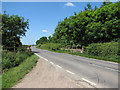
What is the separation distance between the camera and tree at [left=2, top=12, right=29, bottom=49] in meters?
20.6

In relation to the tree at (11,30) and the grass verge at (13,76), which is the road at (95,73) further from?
the tree at (11,30)

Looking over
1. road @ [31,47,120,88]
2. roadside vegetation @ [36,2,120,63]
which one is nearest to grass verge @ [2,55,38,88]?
road @ [31,47,120,88]

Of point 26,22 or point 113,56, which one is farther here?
point 26,22

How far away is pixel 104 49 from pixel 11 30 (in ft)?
58.2

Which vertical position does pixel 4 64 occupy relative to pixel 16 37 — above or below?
below

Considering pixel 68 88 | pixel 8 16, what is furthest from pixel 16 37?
pixel 68 88

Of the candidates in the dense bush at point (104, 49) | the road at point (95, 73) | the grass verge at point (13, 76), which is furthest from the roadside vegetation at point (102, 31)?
the grass verge at point (13, 76)

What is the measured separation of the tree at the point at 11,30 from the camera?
67.6ft

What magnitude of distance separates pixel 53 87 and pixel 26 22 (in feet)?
78.0

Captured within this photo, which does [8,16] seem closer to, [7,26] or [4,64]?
[7,26]

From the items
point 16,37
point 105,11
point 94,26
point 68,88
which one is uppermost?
point 105,11

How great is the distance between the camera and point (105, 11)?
808 inches

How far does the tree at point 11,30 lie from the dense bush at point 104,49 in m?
13.9

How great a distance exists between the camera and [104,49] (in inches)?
661
